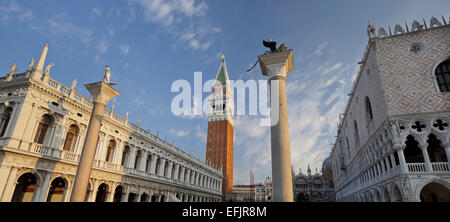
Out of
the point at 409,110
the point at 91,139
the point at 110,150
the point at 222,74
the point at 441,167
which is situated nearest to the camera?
the point at 91,139

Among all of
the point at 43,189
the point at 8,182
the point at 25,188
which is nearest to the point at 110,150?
the point at 43,189

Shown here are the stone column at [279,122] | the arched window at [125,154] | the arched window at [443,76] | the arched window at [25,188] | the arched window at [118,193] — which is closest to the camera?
the stone column at [279,122]

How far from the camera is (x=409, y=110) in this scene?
17281mm

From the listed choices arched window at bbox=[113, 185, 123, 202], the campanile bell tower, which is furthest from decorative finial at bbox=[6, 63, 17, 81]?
the campanile bell tower

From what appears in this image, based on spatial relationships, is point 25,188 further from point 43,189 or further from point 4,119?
point 4,119

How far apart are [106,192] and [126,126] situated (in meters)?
6.14

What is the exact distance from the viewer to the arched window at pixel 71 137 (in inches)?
689

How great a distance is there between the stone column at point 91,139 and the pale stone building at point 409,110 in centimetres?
1873

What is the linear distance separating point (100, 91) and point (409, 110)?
2043cm

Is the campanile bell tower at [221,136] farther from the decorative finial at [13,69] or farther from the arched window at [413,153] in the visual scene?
the decorative finial at [13,69]

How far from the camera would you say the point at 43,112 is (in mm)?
15672

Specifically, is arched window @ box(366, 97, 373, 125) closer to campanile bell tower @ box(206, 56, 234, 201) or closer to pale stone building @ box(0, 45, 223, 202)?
pale stone building @ box(0, 45, 223, 202)

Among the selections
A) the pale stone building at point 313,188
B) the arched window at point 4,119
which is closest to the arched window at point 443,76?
the arched window at point 4,119

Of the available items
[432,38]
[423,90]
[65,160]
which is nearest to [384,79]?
[423,90]
